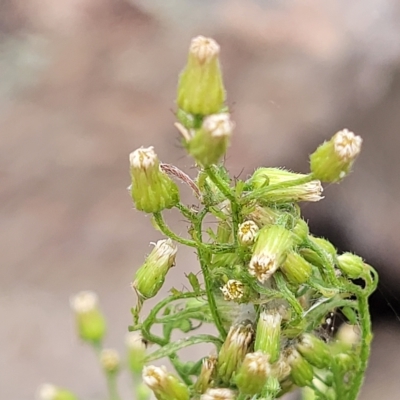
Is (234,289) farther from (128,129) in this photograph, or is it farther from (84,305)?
(128,129)

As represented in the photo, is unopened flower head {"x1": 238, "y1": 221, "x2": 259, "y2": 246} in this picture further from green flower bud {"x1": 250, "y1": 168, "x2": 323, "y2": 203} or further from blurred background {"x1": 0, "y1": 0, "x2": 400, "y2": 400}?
blurred background {"x1": 0, "y1": 0, "x2": 400, "y2": 400}

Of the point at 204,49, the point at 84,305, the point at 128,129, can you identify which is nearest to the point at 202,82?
the point at 204,49

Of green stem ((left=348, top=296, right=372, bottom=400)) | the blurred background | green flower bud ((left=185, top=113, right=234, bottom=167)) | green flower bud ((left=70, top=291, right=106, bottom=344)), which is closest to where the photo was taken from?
green flower bud ((left=185, top=113, right=234, bottom=167))

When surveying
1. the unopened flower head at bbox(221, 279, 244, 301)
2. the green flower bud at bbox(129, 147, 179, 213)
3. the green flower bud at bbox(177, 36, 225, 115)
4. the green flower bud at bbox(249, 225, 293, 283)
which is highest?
the green flower bud at bbox(177, 36, 225, 115)

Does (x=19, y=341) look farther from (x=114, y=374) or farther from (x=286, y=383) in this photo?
(x=286, y=383)

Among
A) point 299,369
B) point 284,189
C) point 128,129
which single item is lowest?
point 299,369

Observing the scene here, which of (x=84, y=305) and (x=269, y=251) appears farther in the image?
(x=84, y=305)

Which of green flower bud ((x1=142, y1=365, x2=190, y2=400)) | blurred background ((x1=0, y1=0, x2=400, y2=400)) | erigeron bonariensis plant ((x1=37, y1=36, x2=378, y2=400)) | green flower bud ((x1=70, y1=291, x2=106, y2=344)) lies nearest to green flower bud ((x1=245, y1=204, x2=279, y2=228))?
erigeron bonariensis plant ((x1=37, y1=36, x2=378, y2=400))

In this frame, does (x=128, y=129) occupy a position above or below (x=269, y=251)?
above
